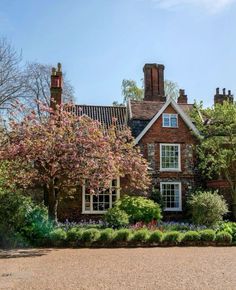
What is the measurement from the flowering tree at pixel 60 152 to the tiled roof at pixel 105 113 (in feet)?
32.7

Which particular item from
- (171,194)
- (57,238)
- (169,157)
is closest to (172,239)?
(57,238)

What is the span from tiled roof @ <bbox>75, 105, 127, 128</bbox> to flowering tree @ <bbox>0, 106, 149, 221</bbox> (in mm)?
9975

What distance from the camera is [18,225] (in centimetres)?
1603

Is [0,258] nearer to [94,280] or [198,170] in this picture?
[94,280]

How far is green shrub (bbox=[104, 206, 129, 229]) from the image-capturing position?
18.9 meters

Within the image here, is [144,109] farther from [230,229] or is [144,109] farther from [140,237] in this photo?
[140,237]

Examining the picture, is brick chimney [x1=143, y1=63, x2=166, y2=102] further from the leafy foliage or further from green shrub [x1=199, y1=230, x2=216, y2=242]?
the leafy foliage

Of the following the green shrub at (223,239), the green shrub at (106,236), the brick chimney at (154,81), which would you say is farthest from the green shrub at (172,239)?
the brick chimney at (154,81)

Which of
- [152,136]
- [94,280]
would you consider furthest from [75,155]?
[152,136]

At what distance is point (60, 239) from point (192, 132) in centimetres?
1252

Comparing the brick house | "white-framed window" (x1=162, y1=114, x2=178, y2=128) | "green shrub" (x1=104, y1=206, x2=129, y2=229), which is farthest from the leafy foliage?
"white-framed window" (x1=162, y1=114, x2=178, y2=128)

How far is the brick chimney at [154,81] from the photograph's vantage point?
2978cm

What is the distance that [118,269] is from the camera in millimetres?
10586

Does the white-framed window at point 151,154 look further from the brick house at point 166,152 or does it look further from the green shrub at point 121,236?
the green shrub at point 121,236
